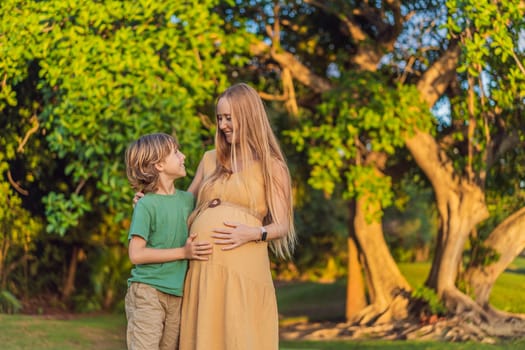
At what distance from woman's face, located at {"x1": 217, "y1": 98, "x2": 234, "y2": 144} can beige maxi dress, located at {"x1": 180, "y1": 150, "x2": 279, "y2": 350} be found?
204mm

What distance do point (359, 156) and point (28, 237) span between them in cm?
592

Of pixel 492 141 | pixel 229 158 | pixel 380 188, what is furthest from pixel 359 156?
pixel 229 158

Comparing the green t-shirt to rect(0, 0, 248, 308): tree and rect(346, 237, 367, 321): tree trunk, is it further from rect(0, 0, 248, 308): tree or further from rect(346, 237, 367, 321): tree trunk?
rect(346, 237, 367, 321): tree trunk

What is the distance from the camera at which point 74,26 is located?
10414mm

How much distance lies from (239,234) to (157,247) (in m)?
0.43

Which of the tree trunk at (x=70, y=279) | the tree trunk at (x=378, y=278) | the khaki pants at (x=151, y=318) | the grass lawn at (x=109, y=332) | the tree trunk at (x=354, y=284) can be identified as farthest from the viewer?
the tree trunk at (x=70, y=279)

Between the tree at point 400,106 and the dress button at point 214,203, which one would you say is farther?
the tree at point 400,106

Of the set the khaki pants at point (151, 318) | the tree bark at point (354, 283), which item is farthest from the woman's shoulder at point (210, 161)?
the tree bark at point (354, 283)

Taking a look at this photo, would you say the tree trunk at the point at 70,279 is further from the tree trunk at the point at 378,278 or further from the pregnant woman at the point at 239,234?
the pregnant woman at the point at 239,234

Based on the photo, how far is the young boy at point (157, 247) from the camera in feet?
14.3

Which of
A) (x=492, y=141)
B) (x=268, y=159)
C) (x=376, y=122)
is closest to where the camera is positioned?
(x=268, y=159)

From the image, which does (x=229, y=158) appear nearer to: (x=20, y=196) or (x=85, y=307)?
(x=20, y=196)

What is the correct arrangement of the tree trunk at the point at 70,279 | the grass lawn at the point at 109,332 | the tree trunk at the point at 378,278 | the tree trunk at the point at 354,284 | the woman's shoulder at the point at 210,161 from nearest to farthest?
the woman's shoulder at the point at 210,161 → the grass lawn at the point at 109,332 → the tree trunk at the point at 378,278 → the tree trunk at the point at 354,284 → the tree trunk at the point at 70,279

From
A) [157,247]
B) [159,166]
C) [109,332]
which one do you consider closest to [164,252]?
[157,247]
